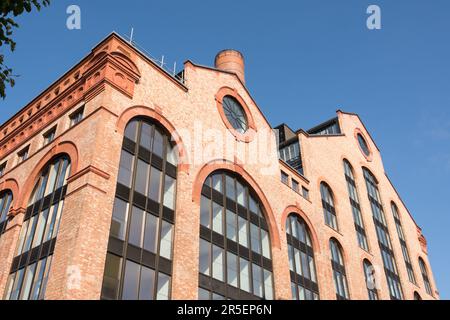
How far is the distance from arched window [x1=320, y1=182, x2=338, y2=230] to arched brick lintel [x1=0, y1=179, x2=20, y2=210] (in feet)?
69.4

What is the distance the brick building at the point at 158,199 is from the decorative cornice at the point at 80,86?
84 millimetres

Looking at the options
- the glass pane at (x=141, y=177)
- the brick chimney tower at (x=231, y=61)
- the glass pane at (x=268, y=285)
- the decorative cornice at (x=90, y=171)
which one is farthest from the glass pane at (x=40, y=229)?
the brick chimney tower at (x=231, y=61)

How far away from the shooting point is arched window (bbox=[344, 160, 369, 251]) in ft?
118

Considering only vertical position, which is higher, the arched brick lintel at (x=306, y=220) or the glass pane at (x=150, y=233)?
the arched brick lintel at (x=306, y=220)

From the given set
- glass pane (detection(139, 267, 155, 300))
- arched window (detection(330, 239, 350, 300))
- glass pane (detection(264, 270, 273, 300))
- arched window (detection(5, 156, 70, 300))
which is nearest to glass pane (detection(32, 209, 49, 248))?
arched window (detection(5, 156, 70, 300))

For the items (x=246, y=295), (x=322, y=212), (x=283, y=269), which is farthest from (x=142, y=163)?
(x=322, y=212)

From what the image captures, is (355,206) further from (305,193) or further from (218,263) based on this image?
(218,263)

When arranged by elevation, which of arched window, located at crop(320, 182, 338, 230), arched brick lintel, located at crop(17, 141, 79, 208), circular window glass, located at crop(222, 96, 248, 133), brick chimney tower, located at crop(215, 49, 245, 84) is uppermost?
brick chimney tower, located at crop(215, 49, 245, 84)

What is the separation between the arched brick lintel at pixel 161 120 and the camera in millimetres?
20531

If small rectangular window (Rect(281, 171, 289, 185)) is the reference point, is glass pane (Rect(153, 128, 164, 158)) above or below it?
below

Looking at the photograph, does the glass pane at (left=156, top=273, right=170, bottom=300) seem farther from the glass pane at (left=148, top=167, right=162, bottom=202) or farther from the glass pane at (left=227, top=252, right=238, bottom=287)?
the glass pane at (left=227, top=252, right=238, bottom=287)

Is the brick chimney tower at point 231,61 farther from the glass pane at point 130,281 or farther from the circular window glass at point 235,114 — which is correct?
the glass pane at point 130,281

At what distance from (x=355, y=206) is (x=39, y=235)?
27423mm

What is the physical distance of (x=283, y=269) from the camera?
81.9ft
